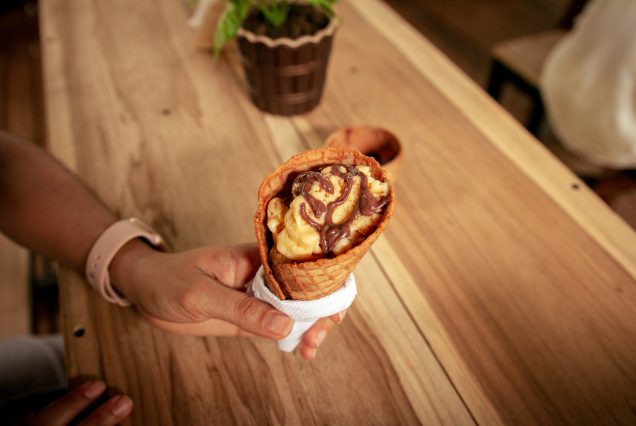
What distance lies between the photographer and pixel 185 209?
1.00 m

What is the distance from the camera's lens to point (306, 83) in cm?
116

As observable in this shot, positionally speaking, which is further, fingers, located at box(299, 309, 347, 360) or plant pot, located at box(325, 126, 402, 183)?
plant pot, located at box(325, 126, 402, 183)

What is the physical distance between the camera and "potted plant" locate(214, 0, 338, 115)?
3.49 feet

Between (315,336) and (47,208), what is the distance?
62 centimetres

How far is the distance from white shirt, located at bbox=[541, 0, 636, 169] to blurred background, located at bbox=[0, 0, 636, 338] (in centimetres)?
11

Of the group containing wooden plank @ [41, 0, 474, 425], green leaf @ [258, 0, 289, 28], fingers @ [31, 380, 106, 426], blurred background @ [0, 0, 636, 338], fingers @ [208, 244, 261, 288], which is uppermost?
green leaf @ [258, 0, 289, 28]

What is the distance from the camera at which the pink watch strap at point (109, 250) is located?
82cm

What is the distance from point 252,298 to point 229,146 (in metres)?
0.56

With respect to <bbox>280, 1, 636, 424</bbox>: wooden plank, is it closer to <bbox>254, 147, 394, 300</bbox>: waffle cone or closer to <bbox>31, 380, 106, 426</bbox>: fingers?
<bbox>254, 147, 394, 300</bbox>: waffle cone

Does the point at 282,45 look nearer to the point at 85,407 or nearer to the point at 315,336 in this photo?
the point at 315,336

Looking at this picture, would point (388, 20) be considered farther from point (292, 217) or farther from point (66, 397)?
point (66, 397)

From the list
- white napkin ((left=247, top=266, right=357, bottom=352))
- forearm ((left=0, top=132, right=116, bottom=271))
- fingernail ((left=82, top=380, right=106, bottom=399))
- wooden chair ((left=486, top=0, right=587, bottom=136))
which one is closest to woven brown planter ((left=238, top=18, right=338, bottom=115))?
forearm ((left=0, top=132, right=116, bottom=271))

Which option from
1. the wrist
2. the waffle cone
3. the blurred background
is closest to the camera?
the waffle cone

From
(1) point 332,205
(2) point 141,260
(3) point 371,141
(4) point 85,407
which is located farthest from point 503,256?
(4) point 85,407
